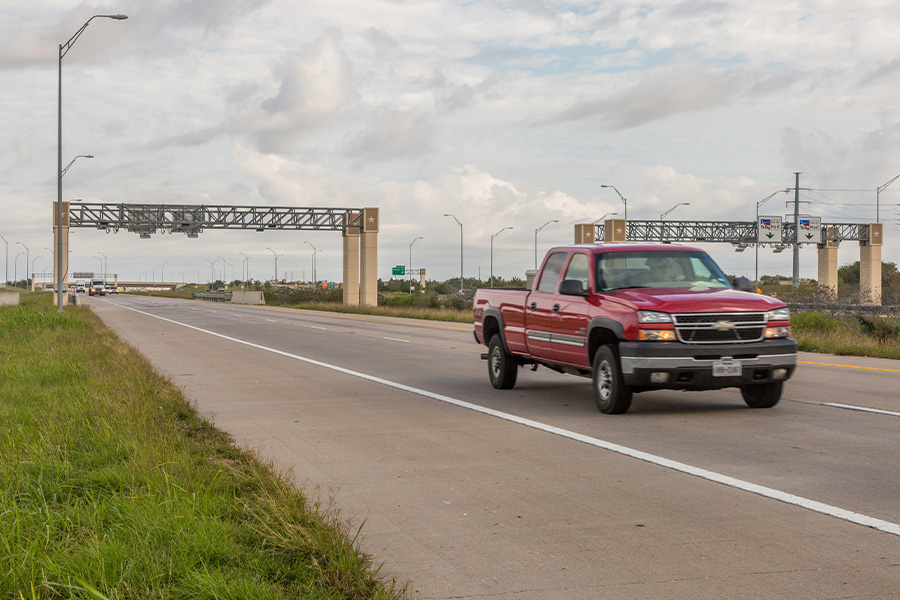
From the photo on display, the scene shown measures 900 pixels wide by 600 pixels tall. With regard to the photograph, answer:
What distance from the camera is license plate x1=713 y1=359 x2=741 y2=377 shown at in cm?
1102

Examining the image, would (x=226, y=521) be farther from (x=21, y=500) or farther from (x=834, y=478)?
(x=834, y=478)

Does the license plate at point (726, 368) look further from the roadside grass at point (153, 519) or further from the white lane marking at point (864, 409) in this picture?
the roadside grass at point (153, 519)

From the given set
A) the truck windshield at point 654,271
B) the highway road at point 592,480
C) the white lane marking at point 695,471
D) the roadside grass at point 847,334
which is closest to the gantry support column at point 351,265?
the roadside grass at point 847,334

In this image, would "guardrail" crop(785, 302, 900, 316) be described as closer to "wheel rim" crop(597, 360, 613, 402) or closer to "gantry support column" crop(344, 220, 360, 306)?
"wheel rim" crop(597, 360, 613, 402)

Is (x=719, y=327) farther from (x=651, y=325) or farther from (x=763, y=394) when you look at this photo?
(x=763, y=394)

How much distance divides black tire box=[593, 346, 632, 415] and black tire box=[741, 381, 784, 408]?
165 cm

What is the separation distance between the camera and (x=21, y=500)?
21.8 ft

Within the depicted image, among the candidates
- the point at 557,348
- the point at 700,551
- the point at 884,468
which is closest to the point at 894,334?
the point at 557,348

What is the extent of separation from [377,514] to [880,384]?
10817 mm

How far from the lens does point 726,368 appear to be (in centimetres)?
1104

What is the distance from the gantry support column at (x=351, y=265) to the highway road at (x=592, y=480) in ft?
192

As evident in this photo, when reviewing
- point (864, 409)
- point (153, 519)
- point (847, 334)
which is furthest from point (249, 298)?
point (153, 519)

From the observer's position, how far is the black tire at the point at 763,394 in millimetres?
12000

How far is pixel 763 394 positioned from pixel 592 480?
492 cm
